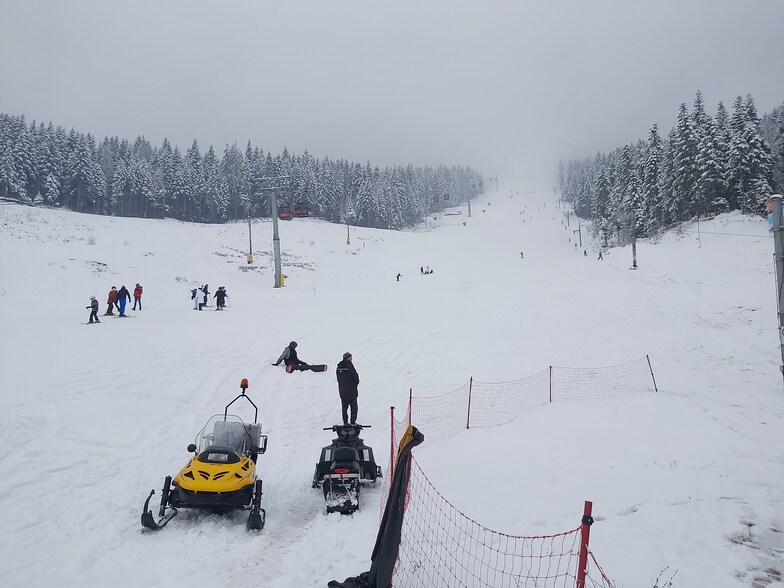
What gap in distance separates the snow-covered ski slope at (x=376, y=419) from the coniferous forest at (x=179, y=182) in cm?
4446

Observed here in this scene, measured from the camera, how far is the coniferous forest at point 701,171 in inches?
1786

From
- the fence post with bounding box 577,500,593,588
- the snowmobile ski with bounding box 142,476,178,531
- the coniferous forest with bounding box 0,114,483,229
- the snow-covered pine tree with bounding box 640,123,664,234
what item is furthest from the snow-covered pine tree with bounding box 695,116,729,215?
the snowmobile ski with bounding box 142,476,178,531

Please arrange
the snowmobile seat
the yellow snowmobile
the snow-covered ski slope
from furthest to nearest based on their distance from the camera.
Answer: the snowmobile seat < the yellow snowmobile < the snow-covered ski slope

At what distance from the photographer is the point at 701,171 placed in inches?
1895

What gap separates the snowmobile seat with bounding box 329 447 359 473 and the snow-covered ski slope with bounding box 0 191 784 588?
2.24ft

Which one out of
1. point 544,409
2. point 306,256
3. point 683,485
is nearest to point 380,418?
point 544,409

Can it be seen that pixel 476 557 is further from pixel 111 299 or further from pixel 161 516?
pixel 111 299

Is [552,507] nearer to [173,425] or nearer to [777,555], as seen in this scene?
[777,555]

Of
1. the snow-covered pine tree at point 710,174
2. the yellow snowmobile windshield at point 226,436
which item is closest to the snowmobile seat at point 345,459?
the yellow snowmobile windshield at point 226,436

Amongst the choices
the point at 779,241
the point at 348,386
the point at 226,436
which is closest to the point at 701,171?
the point at 779,241

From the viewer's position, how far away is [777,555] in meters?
5.42

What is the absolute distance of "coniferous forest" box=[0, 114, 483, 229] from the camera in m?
79.2

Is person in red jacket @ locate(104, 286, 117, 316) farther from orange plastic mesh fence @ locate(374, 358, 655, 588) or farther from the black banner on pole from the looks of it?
the black banner on pole

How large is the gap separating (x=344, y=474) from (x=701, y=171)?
54927 millimetres
